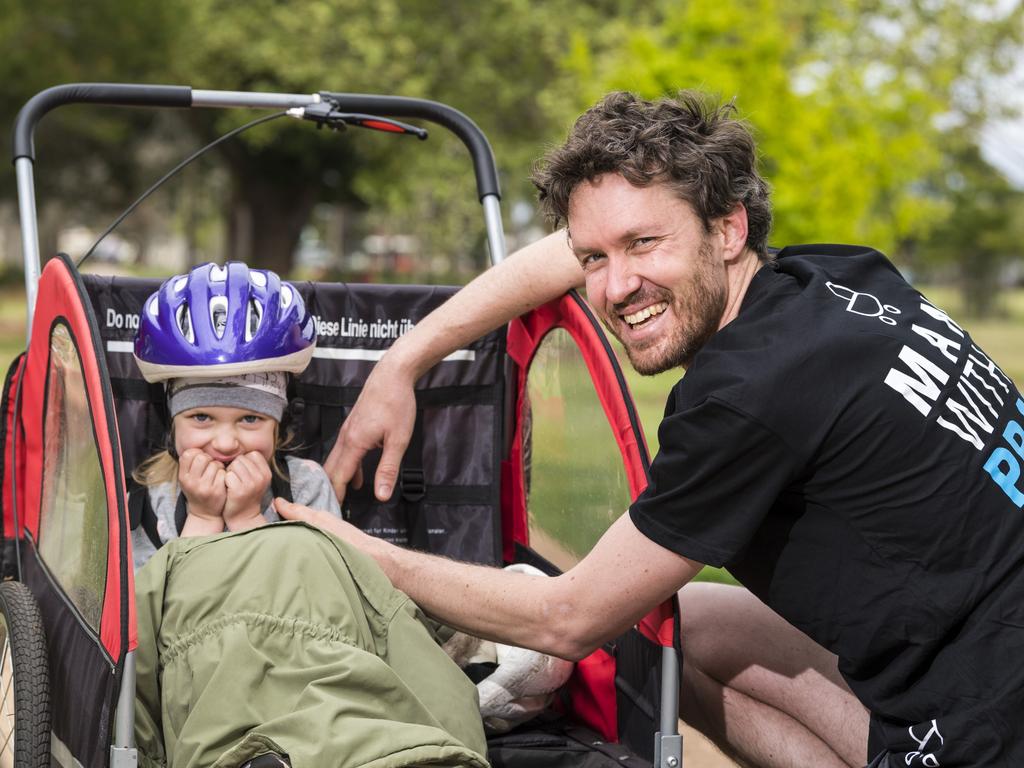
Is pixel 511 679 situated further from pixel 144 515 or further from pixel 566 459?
pixel 144 515

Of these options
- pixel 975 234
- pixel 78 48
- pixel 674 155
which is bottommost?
pixel 674 155

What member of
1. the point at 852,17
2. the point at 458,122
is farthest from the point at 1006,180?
the point at 458,122

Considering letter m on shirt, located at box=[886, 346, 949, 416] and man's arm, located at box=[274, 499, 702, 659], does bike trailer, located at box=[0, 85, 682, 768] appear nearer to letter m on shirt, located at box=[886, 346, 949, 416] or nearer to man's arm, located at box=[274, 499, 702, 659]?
man's arm, located at box=[274, 499, 702, 659]

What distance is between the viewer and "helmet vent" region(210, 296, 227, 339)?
3.16m

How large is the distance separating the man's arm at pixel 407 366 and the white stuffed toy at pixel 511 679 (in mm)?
575

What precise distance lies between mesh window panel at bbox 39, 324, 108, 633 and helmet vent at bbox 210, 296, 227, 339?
1.33 feet

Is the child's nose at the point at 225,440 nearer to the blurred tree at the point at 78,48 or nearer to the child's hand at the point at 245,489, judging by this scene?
the child's hand at the point at 245,489

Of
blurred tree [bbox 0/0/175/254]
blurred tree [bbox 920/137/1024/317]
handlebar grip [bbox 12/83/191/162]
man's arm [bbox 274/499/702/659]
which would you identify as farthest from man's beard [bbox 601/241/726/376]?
blurred tree [bbox 920/137/1024/317]

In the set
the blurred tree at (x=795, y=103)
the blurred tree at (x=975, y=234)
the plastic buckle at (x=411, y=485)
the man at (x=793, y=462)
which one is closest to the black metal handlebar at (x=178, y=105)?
the plastic buckle at (x=411, y=485)

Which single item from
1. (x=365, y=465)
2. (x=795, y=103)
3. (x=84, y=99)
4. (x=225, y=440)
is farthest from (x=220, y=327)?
(x=795, y=103)

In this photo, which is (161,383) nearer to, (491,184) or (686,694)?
(491,184)

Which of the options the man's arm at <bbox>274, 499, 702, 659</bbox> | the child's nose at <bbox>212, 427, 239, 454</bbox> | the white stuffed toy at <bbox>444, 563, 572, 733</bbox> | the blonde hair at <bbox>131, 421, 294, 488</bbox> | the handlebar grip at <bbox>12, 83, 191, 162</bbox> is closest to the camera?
the man's arm at <bbox>274, 499, 702, 659</bbox>

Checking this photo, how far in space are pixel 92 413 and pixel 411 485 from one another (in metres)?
1.39

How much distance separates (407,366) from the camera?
3.44 m
